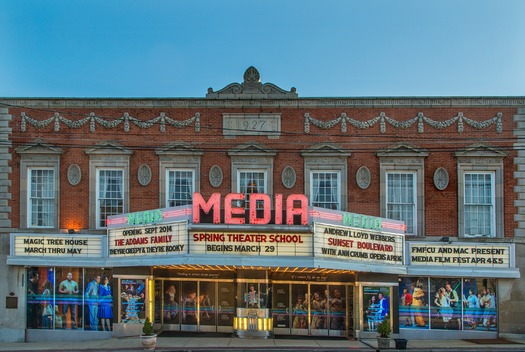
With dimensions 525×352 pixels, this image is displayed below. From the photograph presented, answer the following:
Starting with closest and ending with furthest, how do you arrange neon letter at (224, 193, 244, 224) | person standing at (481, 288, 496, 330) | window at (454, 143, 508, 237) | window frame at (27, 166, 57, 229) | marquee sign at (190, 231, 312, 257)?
neon letter at (224, 193, 244, 224), marquee sign at (190, 231, 312, 257), person standing at (481, 288, 496, 330), window at (454, 143, 508, 237), window frame at (27, 166, 57, 229)

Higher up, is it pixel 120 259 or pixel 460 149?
pixel 460 149

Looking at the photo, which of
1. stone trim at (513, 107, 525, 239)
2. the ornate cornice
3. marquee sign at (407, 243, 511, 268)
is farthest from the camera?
the ornate cornice

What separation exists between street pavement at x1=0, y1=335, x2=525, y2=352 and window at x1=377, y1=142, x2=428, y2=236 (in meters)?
4.54

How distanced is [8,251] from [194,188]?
25.8 feet

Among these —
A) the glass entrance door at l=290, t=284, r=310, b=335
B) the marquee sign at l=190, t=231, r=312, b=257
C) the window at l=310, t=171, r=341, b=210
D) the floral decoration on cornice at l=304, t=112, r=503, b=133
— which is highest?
the floral decoration on cornice at l=304, t=112, r=503, b=133

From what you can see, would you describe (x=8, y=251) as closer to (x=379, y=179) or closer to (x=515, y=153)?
(x=379, y=179)

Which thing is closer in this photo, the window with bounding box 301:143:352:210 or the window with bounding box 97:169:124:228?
the window with bounding box 301:143:352:210

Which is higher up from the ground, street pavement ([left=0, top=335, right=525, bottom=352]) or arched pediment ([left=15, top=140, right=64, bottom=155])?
arched pediment ([left=15, top=140, right=64, bottom=155])

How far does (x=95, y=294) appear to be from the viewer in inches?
917

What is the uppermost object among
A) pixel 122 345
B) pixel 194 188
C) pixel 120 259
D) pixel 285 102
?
pixel 285 102

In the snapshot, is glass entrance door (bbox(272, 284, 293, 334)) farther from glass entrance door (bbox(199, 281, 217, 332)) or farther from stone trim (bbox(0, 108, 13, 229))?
stone trim (bbox(0, 108, 13, 229))

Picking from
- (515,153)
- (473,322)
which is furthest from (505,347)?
(515,153)

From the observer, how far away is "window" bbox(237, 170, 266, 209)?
23406mm

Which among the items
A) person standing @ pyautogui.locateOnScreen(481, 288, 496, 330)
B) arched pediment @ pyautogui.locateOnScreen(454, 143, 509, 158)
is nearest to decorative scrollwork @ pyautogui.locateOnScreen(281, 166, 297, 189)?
arched pediment @ pyautogui.locateOnScreen(454, 143, 509, 158)
